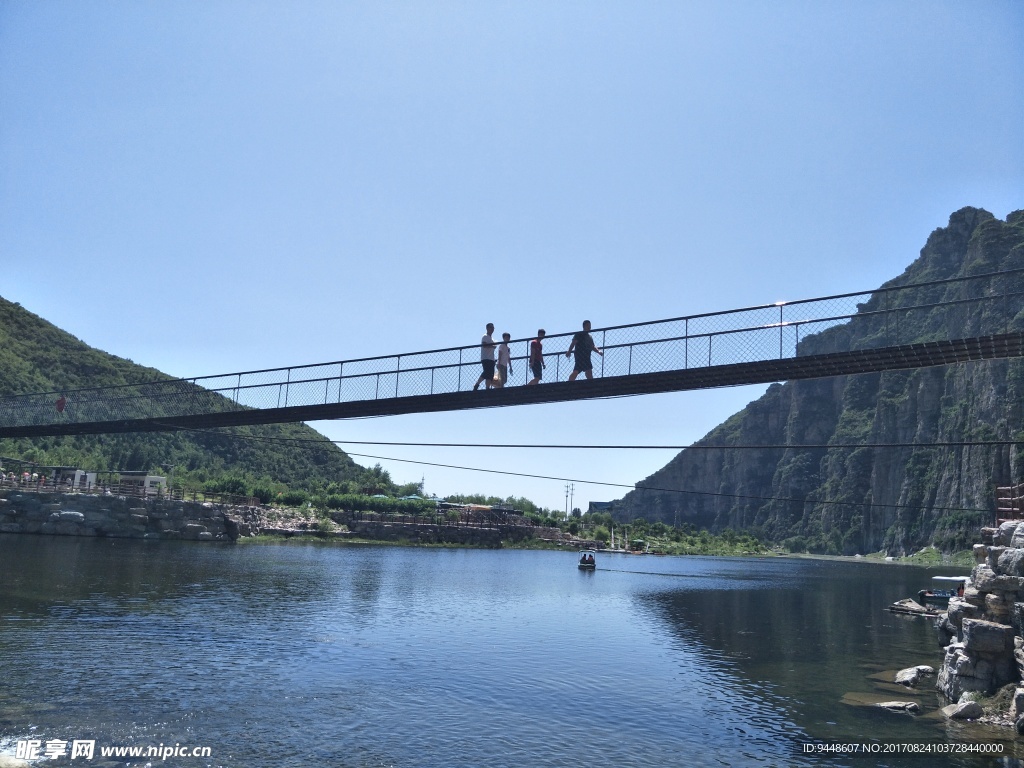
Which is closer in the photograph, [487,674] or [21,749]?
[21,749]

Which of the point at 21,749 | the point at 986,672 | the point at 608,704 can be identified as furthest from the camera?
the point at 608,704

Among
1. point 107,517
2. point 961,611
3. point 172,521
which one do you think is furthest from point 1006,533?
point 172,521

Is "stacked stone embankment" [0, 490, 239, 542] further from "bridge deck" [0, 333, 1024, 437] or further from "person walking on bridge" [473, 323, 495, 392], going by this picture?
"person walking on bridge" [473, 323, 495, 392]

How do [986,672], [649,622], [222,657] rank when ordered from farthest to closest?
[649,622] < [222,657] < [986,672]

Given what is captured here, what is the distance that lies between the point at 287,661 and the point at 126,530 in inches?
2182

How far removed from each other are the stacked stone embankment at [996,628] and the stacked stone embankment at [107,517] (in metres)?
69.9

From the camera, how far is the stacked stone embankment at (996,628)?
18062 millimetres

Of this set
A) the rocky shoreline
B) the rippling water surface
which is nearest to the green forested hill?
the rocky shoreline

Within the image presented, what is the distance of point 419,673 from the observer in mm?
23297

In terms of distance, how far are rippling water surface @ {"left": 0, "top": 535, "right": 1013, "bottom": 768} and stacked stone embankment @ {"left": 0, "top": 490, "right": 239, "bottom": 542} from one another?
74.1 ft

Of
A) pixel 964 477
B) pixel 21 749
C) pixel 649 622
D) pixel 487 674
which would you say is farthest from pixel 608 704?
pixel 964 477

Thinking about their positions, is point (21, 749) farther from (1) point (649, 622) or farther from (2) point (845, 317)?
(1) point (649, 622)

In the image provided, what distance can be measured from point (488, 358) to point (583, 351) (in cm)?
315

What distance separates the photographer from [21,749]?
1402 cm
